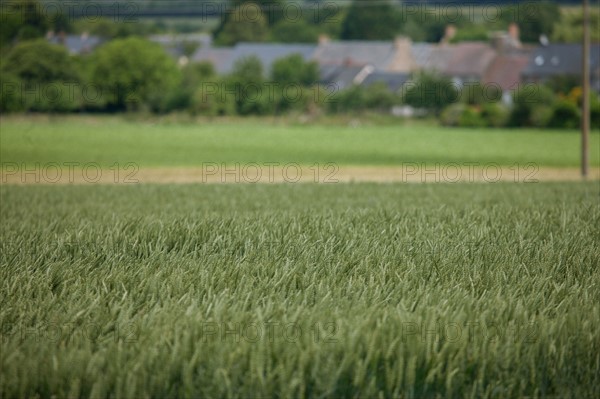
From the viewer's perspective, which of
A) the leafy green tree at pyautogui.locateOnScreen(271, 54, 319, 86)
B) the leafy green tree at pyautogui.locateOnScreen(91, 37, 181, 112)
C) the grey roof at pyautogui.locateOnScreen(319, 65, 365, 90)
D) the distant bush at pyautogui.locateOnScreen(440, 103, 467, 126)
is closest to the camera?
the leafy green tree at pyautogui.locateOnScreen(91, 37, 181, 112)

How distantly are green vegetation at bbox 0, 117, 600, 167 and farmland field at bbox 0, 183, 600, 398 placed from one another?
29.4m

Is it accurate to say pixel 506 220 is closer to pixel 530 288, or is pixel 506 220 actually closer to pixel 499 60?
pixel 530 288

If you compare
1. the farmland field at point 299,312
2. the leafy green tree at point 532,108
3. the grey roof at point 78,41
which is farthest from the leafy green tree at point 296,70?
the farmland field at point 299,312

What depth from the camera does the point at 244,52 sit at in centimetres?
11050

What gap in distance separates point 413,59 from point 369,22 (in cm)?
1568

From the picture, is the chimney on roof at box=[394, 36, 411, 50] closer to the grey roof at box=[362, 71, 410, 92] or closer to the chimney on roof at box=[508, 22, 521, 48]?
the grey roof at box=[362, 71, 410, 92]

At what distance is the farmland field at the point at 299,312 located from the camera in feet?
12.7

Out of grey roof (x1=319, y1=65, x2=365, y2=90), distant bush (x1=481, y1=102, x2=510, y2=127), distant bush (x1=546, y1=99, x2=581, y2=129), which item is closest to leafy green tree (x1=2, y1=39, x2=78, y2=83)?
distant bush (x1=481, y1=102, x2=510, y2=127)

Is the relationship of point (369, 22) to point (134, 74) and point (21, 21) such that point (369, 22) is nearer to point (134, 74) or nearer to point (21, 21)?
point (134, 74)

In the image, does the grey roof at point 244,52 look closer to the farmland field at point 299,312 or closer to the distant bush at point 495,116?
the distant bush at point 495,116

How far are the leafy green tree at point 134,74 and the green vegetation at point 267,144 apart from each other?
198cm

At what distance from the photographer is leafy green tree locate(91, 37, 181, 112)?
5550cm

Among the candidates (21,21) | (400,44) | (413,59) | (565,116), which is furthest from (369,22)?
(21,21)

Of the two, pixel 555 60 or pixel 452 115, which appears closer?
pixel 452 115
